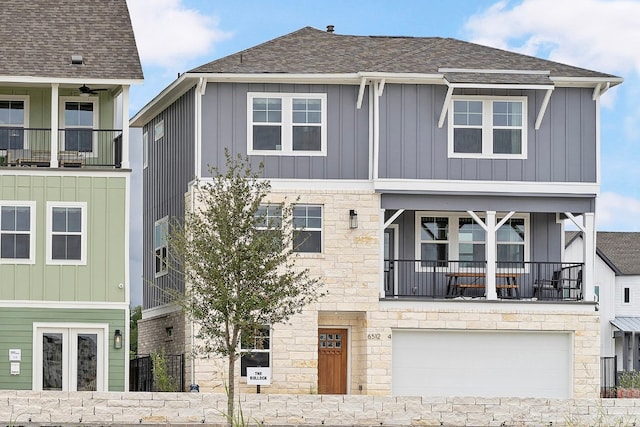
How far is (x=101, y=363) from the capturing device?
108 feet

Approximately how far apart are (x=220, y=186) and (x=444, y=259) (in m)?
9.76

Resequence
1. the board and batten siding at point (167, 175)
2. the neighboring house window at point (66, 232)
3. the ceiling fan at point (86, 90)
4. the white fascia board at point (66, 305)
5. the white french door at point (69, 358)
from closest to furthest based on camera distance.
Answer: the white french door at point (69, 358) < the white fascia board at point (66, 305) < the neighboring house window at point (66, 232) < the ceiling fan at point (86, 90) < the board and batten siding at point (167, 175)

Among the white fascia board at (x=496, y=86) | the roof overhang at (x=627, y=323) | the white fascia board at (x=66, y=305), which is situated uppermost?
the white fascia board at (x=496, y=86)

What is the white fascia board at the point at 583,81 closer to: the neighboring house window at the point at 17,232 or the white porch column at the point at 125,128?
the white porch column at the point at 125,128

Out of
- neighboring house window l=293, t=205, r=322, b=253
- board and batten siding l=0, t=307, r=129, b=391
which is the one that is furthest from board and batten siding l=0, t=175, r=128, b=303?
neighboring house window l=293, t=205, r=322, b=253

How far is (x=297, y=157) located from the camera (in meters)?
35.9

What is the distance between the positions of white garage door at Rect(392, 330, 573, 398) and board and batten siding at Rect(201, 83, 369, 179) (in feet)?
15.2

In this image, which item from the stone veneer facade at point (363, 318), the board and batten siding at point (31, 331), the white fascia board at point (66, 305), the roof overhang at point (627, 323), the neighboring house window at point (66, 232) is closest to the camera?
the board and batten siding at point (31, 331)

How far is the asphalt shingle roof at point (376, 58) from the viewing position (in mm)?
36031

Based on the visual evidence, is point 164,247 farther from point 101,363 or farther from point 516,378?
point 516,378

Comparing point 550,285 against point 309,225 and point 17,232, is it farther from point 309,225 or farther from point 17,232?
point 17,232

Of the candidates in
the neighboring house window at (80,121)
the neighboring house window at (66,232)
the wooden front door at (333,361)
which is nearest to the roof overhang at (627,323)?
the wooden front door at (333,361)

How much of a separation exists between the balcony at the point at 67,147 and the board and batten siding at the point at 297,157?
2359 millimetres

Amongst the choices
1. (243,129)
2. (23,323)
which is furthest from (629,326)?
(23,323)
